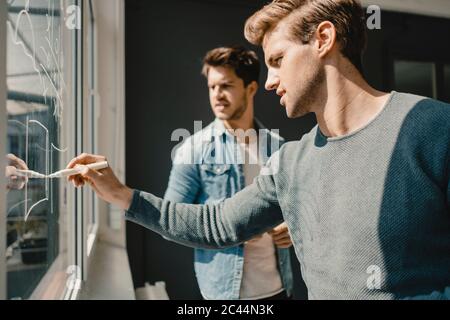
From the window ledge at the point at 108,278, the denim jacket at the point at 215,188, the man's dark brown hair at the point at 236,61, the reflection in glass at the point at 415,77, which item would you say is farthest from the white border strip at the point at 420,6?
the window ledge at the point at 108,278

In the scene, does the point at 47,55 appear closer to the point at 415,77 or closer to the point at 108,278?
the point at 108,278

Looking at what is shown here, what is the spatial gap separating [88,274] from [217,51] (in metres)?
0.91

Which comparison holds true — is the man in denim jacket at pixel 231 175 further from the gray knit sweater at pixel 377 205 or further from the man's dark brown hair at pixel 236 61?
the gray knit sweater at pixel 377 205

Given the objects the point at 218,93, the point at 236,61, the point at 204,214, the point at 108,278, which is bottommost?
the point at 108,278

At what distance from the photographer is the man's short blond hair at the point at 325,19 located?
69 cm

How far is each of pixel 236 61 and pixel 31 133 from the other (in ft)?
2.88

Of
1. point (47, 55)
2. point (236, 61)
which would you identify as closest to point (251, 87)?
point (236, 61)

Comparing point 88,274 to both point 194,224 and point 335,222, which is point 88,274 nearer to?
point 194,224

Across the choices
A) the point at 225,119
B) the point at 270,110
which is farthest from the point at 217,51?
the point at 270,110

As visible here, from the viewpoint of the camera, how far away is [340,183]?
62 cm

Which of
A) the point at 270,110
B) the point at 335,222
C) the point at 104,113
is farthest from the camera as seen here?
the point at 270,110

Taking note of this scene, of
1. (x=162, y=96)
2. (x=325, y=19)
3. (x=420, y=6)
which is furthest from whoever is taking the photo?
(x=420, y=6)

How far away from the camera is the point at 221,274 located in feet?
3.84

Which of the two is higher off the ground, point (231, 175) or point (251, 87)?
point (251, 87)
